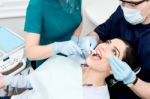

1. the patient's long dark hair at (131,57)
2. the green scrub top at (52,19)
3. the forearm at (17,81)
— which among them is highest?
the green scrub top at (52,19)

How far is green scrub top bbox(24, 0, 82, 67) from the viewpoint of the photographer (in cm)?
160

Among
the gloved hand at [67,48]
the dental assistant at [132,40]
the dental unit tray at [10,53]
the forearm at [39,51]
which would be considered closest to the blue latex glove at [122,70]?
the dental assistant at [132,40]

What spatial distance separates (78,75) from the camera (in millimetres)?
1658

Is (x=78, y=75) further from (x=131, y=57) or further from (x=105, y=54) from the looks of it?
(x=131, y=57)

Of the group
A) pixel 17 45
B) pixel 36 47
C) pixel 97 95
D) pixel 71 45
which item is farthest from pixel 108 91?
pixel 17 45

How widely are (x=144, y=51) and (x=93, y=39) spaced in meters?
0.31

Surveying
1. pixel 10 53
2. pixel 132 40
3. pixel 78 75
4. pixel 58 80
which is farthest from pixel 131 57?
pixel 10 53

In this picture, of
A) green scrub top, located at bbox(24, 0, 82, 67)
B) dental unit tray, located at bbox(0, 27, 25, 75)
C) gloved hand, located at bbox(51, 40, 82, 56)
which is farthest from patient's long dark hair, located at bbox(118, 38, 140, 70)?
dental unit tray, located at bbox(0, 27, 25, 75)

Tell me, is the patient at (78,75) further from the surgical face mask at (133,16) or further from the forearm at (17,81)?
the surgical face mask at (133,16)

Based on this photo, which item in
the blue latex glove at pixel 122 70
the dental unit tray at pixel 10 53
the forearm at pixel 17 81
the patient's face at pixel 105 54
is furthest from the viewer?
the dental unit tray at pixel 10 53

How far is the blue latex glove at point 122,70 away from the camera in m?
1.43

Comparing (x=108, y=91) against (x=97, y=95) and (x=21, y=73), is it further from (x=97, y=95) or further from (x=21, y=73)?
(x=21, y=73)

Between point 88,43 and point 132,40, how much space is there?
23 centimetres

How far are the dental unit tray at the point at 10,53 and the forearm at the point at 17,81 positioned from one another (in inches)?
5.9
